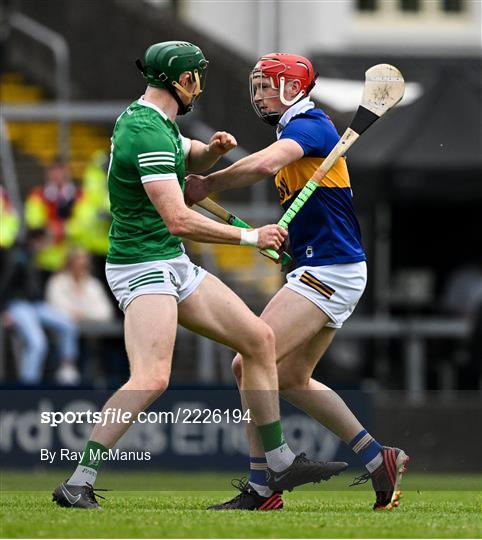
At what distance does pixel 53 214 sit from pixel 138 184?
26.9 ft

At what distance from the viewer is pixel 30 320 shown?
52.9 ft

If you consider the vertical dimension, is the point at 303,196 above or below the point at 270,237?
above

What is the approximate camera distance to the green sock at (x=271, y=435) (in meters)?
9.27

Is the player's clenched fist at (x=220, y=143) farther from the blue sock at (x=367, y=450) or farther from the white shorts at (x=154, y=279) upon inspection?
the blue sock at (x=367, y=450)

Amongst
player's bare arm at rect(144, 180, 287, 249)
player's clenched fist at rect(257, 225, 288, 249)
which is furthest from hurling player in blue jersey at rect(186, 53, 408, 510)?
player's bare arm at rect(144, 180, 287, 249)

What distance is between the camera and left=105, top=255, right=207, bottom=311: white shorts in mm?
9055

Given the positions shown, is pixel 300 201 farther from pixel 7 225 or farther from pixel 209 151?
pixel 7 225

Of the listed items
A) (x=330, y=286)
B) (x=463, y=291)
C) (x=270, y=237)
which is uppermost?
(x=270, y=237)

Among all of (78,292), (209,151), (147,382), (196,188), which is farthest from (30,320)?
(147,382)

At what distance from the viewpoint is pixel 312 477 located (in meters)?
9.32

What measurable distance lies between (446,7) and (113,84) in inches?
403

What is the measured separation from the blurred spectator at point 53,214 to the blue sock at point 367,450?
776 cm

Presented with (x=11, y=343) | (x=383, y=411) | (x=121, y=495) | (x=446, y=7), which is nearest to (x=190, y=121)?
(x=11, y=343)

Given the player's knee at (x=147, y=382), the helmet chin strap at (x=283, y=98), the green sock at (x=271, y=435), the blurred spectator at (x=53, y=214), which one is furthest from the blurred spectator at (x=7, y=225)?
the player's knee at (x=147, y=382)
